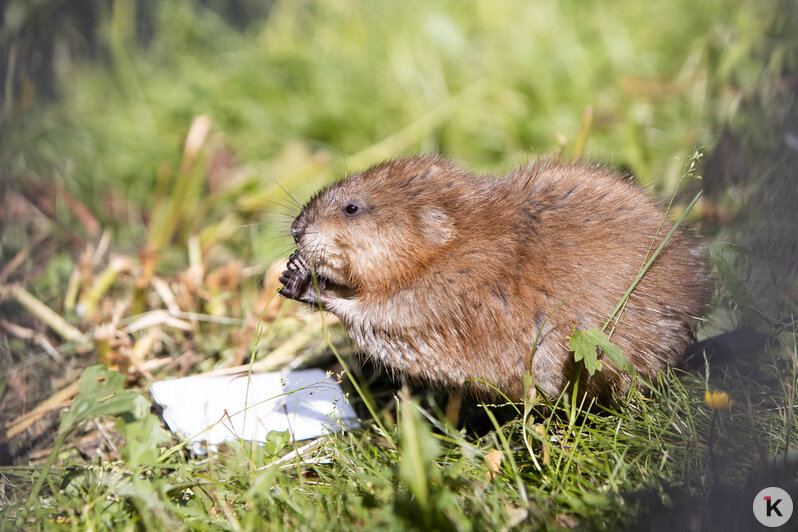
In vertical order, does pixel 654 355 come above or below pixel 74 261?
below

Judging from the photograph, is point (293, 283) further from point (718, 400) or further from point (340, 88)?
point (340, 88)

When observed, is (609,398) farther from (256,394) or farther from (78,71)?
(78,71)

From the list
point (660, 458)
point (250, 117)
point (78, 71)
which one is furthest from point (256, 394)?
point (78, 71)

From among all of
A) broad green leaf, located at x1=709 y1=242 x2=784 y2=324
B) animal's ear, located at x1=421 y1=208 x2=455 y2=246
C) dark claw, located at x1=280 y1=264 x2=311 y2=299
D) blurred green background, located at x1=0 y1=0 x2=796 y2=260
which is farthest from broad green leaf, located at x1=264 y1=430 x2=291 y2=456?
blurred green background, located at x1=0 y1=0 x2=796 y2=260

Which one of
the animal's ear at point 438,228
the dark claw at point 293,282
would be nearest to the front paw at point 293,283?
the dark claw at point 293,282

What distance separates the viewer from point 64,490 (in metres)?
2.47

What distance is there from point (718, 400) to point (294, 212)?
209 centimetres

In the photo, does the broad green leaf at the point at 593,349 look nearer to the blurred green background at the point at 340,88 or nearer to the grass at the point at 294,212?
the grass at the point at 294,212

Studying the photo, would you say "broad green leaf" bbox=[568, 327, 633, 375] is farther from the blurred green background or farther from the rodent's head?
the blurred green background

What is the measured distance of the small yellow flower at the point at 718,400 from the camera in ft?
7.49

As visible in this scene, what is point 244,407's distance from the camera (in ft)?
9.42

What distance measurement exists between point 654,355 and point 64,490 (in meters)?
2.24

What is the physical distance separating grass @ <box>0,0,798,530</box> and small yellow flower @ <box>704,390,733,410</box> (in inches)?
1.1

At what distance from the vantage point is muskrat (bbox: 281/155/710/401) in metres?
2.58
